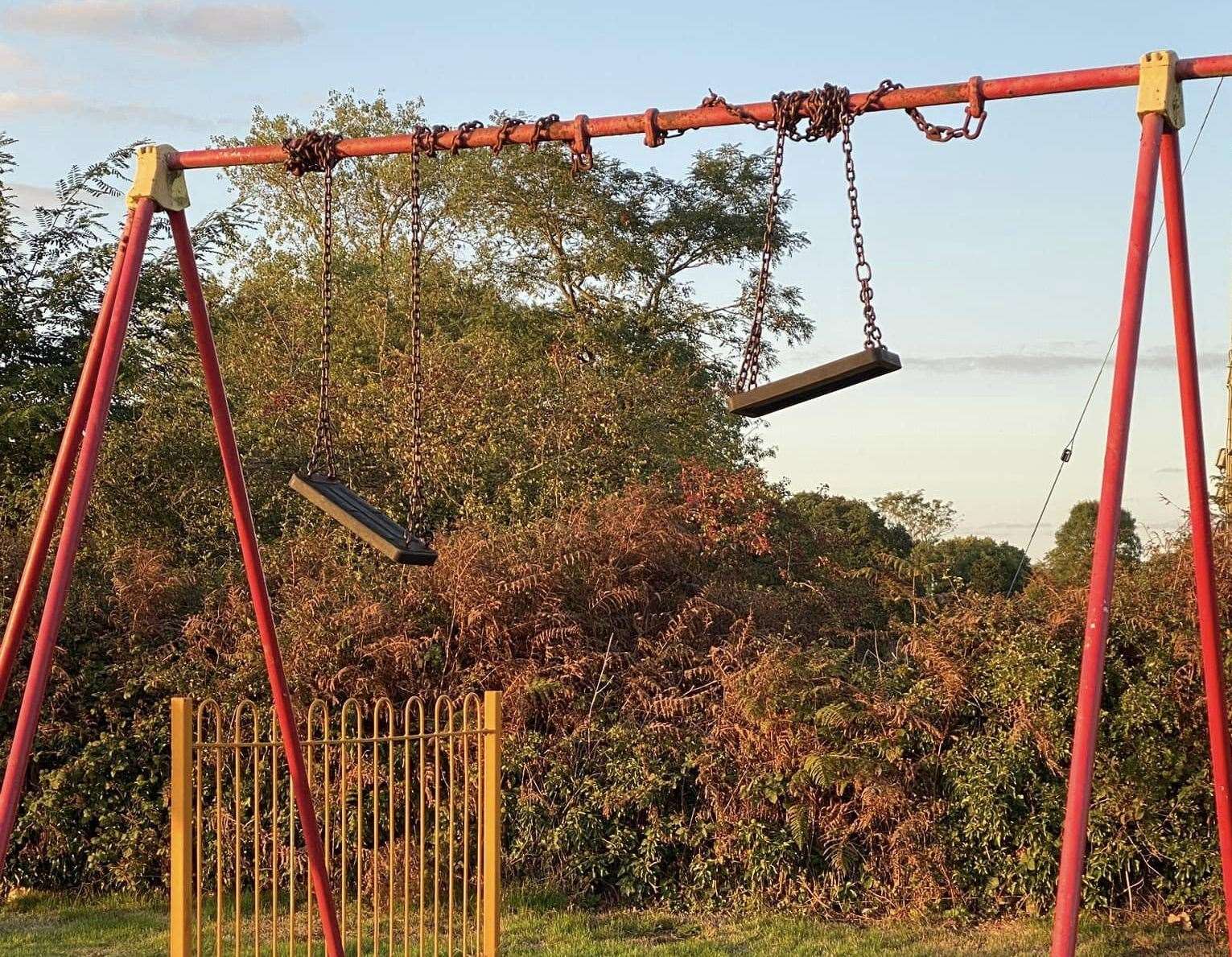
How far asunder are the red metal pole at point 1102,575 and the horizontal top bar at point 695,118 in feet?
1.31

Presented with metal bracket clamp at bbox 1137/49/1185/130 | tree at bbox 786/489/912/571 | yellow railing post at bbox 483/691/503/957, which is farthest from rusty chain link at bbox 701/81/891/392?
tree at bbox 786/489/912/571

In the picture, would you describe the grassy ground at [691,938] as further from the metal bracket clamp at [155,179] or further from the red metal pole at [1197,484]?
the metal bracket clamp at [155,179]

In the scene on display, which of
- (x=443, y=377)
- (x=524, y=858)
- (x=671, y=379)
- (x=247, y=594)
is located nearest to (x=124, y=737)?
(x=247, y=594)

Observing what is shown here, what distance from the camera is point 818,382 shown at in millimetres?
4016

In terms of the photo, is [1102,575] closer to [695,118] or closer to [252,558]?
[695,118]

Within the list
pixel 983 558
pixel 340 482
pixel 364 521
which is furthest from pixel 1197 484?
pixel 983 558

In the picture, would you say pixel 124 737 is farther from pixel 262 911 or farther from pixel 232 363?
pixel 232 363

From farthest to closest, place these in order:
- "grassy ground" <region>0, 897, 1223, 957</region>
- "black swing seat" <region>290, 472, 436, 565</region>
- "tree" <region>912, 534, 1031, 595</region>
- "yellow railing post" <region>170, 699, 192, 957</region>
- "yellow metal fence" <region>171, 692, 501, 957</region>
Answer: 1. "tree" <region>912, 534, 1031, 595</region>
2. "yellow metal fence" <region>171, 692, 501, 957</region>
3. "grassy ground" <region>0, 897, 1223, 957</region>
4. "yellow railing post" <region>170, 699, 192, 957</region>
5. "black swing seat" <region>290, 472, 436, 565</region>

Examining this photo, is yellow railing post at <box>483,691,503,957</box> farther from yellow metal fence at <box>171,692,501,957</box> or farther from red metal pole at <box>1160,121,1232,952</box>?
red metal pole at <box>1160,121,1232,952</box>

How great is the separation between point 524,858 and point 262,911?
1.40m

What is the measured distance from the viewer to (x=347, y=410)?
37.7 feet

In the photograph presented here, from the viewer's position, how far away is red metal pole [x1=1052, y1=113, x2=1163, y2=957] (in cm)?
340

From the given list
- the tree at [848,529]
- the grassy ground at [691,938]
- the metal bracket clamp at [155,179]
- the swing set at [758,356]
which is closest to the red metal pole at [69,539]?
the swing set at [758,356]

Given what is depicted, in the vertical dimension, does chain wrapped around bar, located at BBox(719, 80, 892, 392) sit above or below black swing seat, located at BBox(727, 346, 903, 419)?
above
